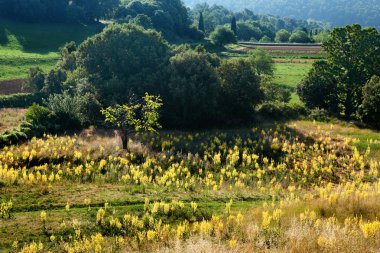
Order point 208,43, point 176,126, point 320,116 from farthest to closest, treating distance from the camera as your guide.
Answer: point 208,43, point 320,116, point 176,126

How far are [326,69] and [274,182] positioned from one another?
24643 mm

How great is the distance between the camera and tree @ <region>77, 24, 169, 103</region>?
3947 cm

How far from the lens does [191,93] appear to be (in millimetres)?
38000

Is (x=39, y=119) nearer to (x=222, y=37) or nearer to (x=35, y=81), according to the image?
(x=35, y=81)

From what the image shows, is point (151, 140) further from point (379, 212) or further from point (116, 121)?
point (379, 212)

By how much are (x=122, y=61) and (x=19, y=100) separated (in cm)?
2075

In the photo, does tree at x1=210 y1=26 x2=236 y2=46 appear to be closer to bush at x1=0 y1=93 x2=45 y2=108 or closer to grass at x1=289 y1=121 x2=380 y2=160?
bush at x1=0 y1=93 x2=45 y2=108

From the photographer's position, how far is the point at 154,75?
3978 cm

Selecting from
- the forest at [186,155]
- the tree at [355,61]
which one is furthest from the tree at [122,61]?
the tree at [355,61]

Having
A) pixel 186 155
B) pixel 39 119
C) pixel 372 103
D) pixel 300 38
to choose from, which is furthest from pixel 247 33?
pixel 186 155

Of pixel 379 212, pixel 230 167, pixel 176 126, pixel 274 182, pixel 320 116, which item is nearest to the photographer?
pixel 379 212

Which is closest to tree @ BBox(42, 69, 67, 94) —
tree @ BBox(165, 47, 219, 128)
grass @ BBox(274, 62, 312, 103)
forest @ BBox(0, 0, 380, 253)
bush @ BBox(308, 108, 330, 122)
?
forest @ BBox(0, 0, 380, 253)

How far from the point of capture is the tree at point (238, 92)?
1617 inches

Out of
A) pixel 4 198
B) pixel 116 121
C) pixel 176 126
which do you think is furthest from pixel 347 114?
pixel 4 198
